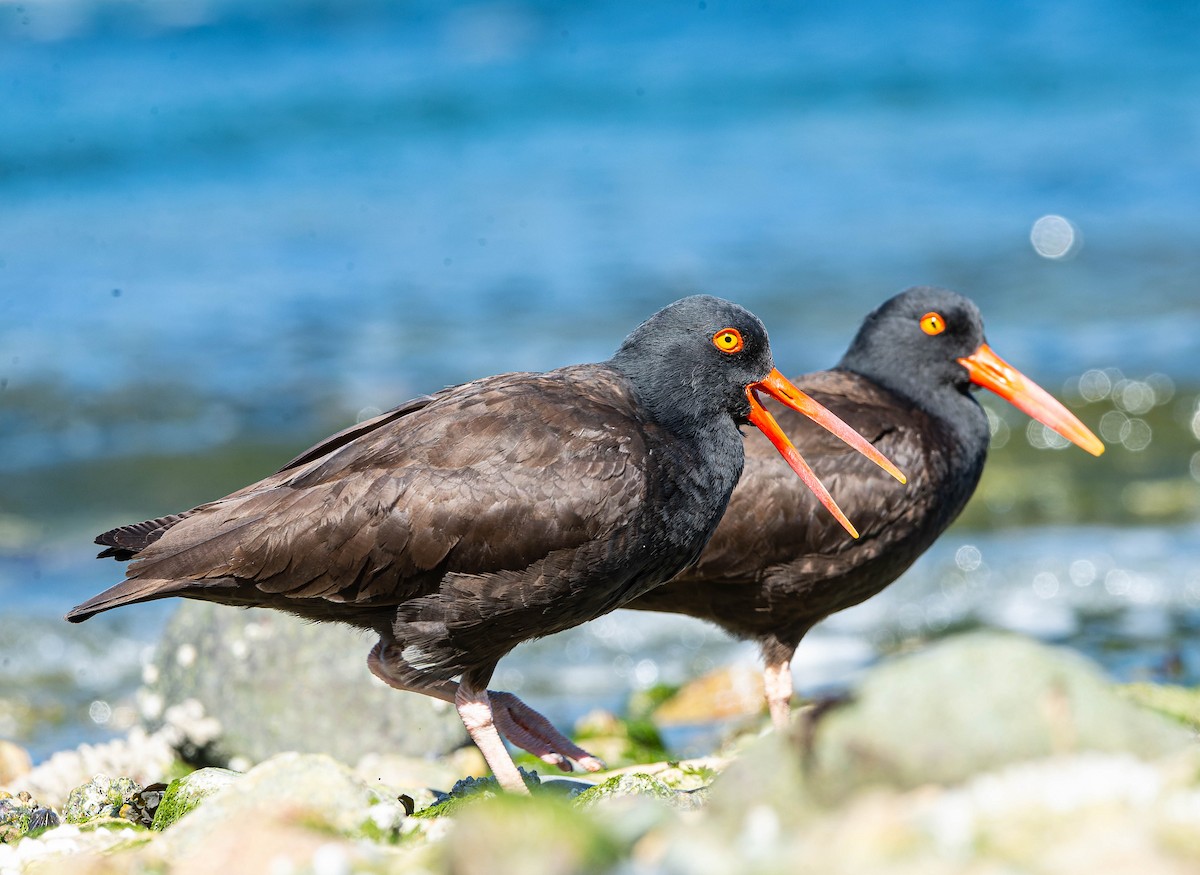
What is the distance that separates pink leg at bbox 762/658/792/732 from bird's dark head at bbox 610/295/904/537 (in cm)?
115

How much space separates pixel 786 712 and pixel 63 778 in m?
2.67

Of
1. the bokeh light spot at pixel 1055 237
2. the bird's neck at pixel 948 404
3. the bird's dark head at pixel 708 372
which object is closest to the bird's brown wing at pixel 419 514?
the bird's dark head at pixel 708 372

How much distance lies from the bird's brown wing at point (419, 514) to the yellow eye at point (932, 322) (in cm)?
214

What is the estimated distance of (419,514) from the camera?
4.24 metres

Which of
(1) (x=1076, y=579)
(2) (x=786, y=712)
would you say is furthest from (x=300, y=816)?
(1) (x=1076, y=579)

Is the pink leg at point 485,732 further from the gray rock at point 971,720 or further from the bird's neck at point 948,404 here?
the bird's neck at point 948,404

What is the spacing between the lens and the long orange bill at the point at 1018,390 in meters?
6.16

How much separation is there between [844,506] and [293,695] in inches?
95.4

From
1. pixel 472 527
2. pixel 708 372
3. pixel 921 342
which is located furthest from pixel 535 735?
pixel 921 342

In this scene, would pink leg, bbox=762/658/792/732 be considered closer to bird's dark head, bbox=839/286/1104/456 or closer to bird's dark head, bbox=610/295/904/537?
bird's dark head, bbox=610/295/904/537

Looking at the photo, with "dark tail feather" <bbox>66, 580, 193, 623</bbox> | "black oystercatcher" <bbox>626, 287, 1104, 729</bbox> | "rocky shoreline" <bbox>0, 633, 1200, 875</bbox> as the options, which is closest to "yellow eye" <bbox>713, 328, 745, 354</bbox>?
"black oystercatcher" <bbox>626, 287, 1104, 729</bbox>

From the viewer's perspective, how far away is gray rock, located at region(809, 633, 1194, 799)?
8.69ft

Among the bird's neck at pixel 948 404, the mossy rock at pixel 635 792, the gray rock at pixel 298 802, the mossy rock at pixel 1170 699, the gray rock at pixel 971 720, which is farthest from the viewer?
the bird's neck at pixel 948 404

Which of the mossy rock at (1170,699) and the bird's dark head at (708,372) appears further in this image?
the mossy rock at (1170,699)
